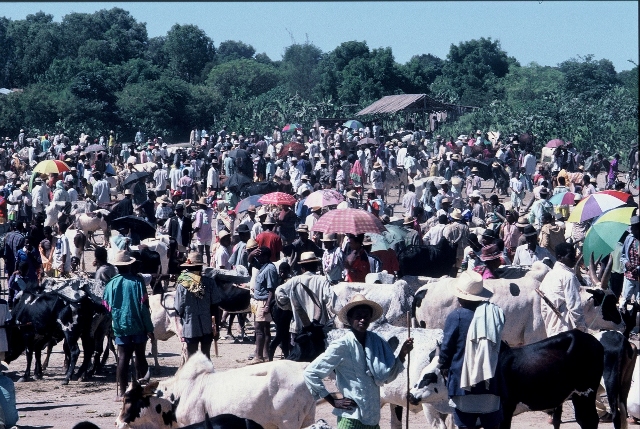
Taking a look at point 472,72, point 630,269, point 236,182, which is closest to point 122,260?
point 630,269

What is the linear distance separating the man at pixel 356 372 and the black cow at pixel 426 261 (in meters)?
8.06

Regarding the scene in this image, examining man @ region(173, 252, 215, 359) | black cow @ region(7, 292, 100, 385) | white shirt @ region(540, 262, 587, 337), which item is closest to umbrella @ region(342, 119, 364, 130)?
black cow @ region(7, 292, 100, 385)

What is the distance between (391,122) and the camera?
154 ft

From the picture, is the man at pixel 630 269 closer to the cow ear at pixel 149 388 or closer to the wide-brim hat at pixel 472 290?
the wide-brim hat at pixel 472 290

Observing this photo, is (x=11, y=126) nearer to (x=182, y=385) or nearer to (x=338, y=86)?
(x=338, y=86)

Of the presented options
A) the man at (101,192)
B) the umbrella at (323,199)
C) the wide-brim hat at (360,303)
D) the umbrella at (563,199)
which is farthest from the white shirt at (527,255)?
the man at (101,192)

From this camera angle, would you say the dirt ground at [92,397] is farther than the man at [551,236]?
No

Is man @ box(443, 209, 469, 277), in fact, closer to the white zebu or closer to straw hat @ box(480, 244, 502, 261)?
straw hat @ box(480, 244, 502, 261)

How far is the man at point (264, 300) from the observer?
1174 centimetres

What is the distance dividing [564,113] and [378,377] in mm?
35792

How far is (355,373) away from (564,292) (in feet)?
13.1

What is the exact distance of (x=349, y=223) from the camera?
13734 millimetres

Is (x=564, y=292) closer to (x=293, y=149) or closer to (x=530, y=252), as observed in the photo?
(x=530, y=252)

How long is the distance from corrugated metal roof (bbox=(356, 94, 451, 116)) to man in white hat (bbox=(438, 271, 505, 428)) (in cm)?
3701
